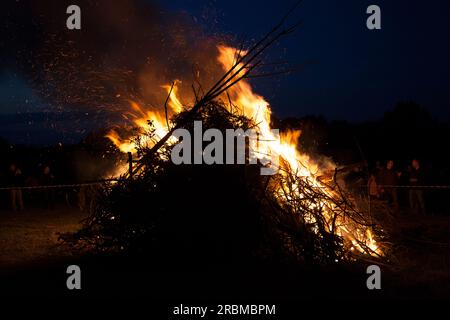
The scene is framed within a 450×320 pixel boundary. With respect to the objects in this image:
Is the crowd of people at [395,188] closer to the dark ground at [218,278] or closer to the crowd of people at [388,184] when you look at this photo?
the crowd of people at [388,184]

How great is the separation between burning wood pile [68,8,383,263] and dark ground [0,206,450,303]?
0.28 metres

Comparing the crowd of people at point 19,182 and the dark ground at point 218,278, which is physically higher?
the crowd of people at point 19,182

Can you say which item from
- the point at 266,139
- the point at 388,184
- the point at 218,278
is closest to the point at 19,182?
the point at 266,139

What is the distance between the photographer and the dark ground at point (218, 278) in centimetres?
518

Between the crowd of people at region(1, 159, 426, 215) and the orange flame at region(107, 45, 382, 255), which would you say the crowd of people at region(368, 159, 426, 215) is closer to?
the crowd of people at region(1, 159, 426, 215)

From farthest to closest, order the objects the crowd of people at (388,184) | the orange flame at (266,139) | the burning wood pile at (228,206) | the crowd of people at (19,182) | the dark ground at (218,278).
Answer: the crowd of people at (19,182) → the crowd of people at (388,184) → the orange flame at (266,139) → the burning wood pile at (228,206) → the dark ground at (218,278)

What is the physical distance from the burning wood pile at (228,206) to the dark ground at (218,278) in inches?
11.2

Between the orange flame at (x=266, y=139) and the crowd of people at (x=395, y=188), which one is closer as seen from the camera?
the orange flame at (x=266, y=139)

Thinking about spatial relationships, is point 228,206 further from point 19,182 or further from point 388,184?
point 19,182

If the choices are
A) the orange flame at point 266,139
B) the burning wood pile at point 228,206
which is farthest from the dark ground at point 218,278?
Result: the orange flame at point 266,139

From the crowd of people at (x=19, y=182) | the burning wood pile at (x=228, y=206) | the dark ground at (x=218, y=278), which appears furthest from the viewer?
the crowd of people at (x=19, y=182)
